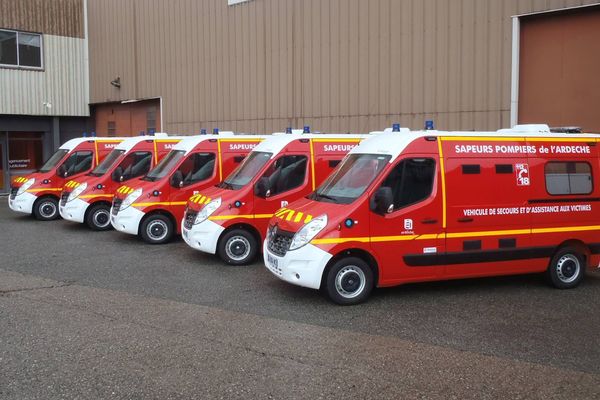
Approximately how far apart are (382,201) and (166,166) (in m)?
6.22

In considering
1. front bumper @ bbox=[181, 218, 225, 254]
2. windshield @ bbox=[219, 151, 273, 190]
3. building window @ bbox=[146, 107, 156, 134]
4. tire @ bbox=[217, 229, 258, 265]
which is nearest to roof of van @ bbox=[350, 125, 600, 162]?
windshield @ bbox=[219, 151, 273, 190]

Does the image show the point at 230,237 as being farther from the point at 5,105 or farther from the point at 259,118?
the point at 5,105

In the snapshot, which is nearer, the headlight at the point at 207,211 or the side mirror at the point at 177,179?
the headlight at the point at 207,211

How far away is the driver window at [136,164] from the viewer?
14000 mm

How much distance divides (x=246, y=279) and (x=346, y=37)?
8.82 metres

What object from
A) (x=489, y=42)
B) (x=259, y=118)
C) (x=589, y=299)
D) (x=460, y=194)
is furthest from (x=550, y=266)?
(x=259, y=118)

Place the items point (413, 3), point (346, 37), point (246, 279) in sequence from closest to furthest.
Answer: point (246, 279) → point (413, 3) → point (346, 37)

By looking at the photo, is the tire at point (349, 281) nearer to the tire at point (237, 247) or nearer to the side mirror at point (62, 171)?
the tire at point (237, 247)

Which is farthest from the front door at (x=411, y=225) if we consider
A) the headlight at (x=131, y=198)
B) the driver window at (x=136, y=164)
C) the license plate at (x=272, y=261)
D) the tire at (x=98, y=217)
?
the tire at (x=98, y=217)

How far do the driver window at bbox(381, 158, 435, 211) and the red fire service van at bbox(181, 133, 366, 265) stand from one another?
2850mm

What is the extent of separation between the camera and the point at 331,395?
4672mm

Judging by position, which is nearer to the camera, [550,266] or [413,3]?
[550,266]

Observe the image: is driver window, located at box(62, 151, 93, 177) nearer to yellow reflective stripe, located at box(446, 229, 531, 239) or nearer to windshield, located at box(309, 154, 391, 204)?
windshield, located at box(309, 154, 391, 204)

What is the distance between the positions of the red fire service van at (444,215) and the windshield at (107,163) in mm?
7747
